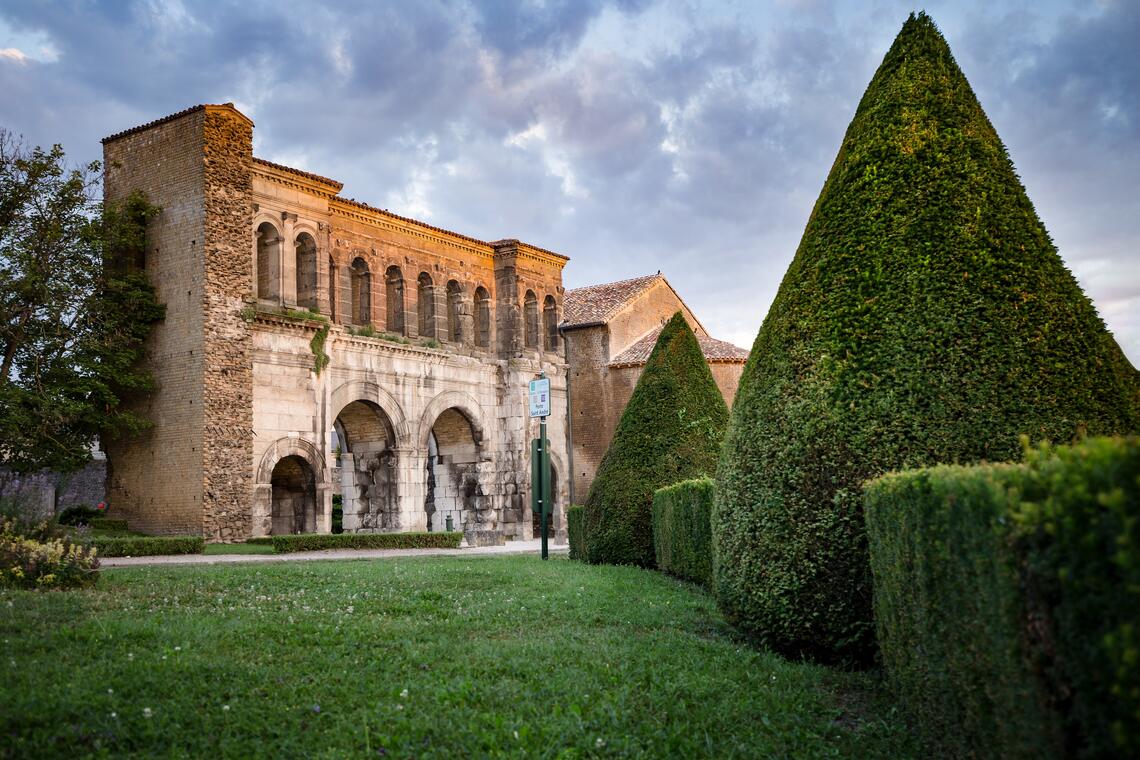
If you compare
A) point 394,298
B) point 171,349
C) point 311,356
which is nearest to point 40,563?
point 171,349

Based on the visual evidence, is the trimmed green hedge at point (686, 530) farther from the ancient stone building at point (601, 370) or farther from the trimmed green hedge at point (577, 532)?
the ancient stone building at point (601, 370)

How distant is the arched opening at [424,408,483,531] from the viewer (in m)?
30.5

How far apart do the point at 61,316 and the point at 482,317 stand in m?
14.0

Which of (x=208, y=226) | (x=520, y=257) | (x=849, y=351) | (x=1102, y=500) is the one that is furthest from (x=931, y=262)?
(x=520, y=257)

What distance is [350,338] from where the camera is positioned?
1011 inches

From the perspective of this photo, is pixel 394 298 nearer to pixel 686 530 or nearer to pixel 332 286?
pixel 332 286

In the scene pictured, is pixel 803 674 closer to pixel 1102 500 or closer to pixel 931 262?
pixel 931 262

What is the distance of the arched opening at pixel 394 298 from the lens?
93.0 feet

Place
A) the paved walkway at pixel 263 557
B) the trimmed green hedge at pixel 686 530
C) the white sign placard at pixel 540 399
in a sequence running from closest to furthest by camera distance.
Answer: the trimmed green hedge at pixel 686 530, the paved walkway at pixel 263 557, the white sign placard at pixel 540 399

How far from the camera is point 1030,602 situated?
2930mm

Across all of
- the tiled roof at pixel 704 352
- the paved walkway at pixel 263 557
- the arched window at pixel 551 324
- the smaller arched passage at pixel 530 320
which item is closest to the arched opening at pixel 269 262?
the paved walkway at pixel 263 557

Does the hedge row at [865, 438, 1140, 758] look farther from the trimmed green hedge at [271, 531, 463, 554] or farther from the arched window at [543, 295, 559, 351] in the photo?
the arched window at [543, 295, 559, 351]

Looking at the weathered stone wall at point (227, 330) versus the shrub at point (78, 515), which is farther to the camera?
the shrub at point (78, 515)

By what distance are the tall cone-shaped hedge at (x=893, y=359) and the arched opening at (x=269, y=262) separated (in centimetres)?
1994
